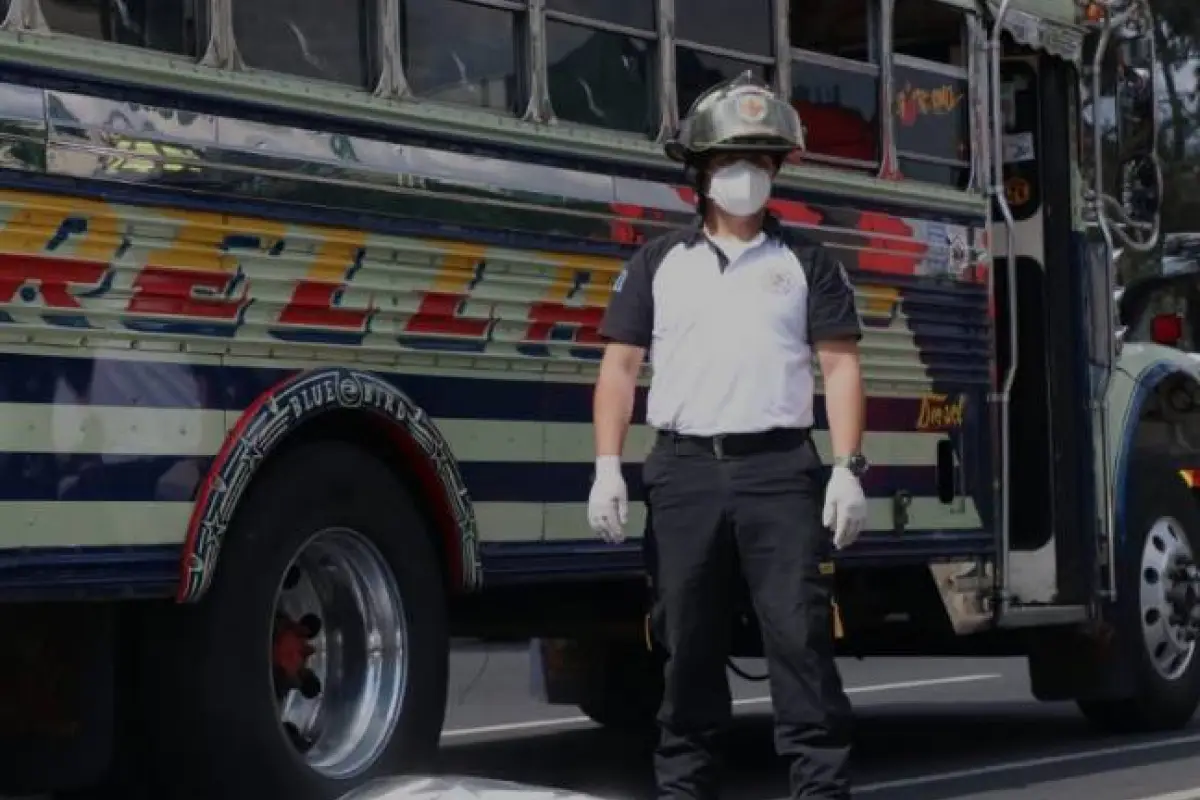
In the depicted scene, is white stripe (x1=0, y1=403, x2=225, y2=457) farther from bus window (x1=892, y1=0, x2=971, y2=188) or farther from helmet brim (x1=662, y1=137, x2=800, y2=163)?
bus window (x1=892, y1=0, x2=971, y2=188)

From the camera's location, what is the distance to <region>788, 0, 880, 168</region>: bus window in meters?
10.3

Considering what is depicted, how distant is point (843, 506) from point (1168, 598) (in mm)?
5538

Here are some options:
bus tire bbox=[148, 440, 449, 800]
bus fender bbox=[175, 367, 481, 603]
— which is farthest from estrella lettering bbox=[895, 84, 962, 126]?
bus tire bbox=[148, 440, 449, 800]

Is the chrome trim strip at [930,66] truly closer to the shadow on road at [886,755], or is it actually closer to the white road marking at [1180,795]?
the shadow on road at [886,755]

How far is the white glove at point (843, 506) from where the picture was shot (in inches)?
277

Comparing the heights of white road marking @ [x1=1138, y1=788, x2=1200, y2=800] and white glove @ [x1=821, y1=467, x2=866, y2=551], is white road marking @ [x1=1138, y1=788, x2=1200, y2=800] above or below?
below

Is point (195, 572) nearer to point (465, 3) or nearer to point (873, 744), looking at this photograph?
point (465, 3)

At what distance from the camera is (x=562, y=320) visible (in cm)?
902

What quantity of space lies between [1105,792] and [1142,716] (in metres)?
2.23

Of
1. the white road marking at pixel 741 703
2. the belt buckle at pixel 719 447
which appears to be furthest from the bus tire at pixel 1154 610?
the belt buckle at pixel 719 447

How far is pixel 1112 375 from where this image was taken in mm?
12094

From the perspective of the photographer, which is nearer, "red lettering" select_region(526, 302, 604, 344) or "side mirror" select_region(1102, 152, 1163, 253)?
"red lettering" select_region(526, 302, 604, 344)

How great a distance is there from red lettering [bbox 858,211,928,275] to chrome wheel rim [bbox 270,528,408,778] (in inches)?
112

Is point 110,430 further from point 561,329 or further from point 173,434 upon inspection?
point 561,329
